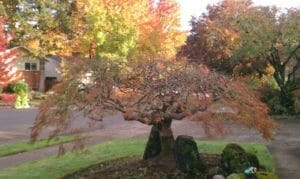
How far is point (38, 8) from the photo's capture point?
44.4 meters

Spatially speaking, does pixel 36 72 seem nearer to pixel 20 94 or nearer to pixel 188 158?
pixel 20 94

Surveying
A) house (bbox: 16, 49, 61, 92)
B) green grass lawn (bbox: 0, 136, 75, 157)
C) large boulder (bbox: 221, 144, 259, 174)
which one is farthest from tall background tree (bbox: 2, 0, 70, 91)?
large boulder (bbox: 221, 144, 259, 174)

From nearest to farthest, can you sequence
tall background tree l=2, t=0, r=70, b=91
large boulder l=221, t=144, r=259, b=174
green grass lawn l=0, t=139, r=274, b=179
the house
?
large boulder l=221, t=144, r=259, b=174, green grass lawn l=0, t=139, r=274, b=179, tall background tree l=2, t=0, r=70, b=91, the house

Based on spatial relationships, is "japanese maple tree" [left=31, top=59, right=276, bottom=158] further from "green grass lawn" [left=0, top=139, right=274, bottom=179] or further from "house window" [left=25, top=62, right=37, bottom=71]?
"house window" [left=25, top=62, right=37, bottom=71]

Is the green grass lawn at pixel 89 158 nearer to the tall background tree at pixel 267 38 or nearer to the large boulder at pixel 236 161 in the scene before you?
the large boulder at pixel 236 161

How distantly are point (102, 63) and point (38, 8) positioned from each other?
121 feet

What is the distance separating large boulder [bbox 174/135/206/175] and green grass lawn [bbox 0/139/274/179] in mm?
1583

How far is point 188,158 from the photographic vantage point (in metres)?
9.12

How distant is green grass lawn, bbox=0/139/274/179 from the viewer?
398 inches

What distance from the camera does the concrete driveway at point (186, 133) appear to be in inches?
427

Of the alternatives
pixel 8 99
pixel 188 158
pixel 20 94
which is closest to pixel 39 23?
pixel 20 94

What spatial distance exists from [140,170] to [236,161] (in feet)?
6.12

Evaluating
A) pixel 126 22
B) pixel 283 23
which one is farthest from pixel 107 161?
pixel 126 22

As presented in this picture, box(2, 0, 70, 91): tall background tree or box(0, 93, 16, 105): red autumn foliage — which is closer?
box(0, 93, 16, 105): red autumn foliage
